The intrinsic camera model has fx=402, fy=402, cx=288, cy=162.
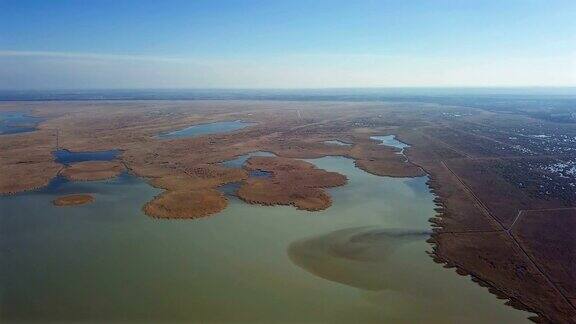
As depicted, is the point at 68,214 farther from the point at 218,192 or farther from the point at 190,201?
the point at 218,192

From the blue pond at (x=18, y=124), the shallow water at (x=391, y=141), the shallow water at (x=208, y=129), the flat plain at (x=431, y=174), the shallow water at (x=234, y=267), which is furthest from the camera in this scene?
the blue pond at (x=18, y=124)

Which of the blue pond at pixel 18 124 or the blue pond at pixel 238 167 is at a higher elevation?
the blue pond at pixel 18 124

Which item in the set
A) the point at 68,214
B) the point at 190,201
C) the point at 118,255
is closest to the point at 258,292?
the point at 118,255

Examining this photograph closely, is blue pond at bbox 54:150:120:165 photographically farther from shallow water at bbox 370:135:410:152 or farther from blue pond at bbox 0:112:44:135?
shallow water at bbox 370:135:410:152

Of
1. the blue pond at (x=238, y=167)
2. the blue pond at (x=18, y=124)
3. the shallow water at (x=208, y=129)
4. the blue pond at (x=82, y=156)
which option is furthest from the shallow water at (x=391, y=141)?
the blue pond at (x=18, y=124)

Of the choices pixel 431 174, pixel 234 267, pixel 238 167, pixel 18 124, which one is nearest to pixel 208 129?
pixel 238 167

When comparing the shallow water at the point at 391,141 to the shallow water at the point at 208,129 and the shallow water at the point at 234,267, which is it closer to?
the shallow water at the point at 234,267

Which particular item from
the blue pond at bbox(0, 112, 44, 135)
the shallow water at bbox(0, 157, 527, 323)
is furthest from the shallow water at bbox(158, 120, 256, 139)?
the shallow water at bbox(0, 157, 527, 323)

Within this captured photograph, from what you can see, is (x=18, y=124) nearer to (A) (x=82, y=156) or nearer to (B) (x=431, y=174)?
(A) (x=82, y=156)
